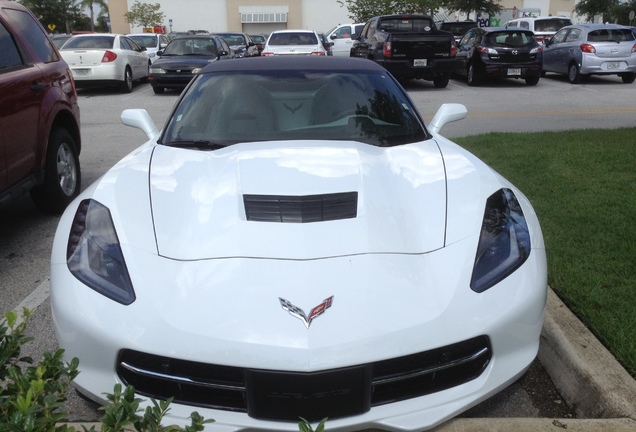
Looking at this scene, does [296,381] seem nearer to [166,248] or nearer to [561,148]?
[166,248]

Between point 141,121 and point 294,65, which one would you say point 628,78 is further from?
point 141,121

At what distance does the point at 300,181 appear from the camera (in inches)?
118

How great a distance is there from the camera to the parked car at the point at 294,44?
1823 cm

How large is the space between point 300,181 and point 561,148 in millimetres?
5415

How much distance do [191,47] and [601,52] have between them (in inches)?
419

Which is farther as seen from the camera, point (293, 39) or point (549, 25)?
point (549, 25)

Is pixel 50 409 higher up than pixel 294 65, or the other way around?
pixel 294 65

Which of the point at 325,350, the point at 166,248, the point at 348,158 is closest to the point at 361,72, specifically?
the point at 348,158

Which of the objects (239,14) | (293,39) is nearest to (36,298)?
(293,39)

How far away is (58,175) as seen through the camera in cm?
571

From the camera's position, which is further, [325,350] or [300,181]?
[300,181]

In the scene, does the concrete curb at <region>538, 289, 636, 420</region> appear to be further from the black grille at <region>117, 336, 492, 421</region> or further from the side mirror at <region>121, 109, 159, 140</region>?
the side mirror at <region>121, 109, 159, 140</region>

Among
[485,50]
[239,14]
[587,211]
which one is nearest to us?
[587,211]

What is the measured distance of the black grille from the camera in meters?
2.20
